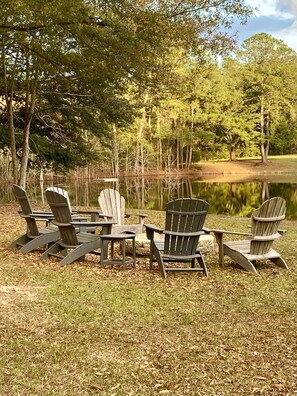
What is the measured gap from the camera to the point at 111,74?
10.8 meters

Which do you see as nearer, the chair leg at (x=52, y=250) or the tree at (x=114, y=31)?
the chair leg at (x=52, y=250)

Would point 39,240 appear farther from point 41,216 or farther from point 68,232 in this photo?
point 68,232

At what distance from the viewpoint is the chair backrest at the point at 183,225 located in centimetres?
594

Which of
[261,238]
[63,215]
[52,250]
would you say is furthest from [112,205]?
[261,238]

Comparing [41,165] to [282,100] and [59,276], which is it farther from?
[282,100]

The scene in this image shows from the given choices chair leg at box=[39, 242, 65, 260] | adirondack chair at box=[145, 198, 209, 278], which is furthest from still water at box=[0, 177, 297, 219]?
chair leg at box=[39, 242, 65, 260]

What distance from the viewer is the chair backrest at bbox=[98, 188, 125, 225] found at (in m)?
8.06

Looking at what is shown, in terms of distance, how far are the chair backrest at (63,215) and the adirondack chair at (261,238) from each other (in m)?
1.92

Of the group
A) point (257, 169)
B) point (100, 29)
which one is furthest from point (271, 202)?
point (257, 169)

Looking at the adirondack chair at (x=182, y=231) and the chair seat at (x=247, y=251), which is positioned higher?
the adirondack chair at (x=182, y=231)

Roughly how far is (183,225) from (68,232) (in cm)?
154

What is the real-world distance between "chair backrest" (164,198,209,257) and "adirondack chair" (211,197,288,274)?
585 mm

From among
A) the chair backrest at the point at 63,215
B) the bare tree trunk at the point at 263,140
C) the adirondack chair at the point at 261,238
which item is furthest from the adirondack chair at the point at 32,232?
the bare tree trunk at the point at 263,140

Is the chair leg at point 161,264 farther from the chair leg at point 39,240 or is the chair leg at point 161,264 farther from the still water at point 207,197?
the still water at point 207,197
